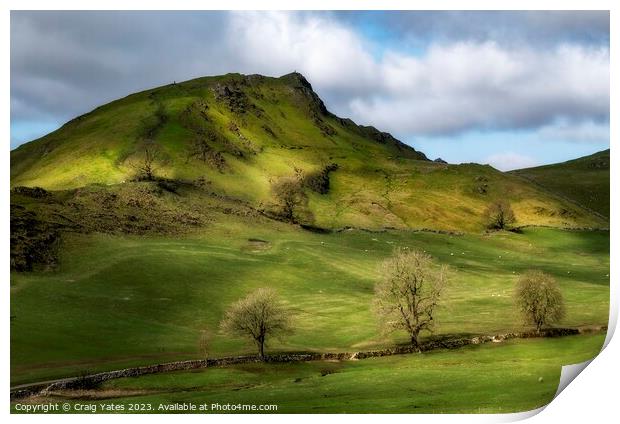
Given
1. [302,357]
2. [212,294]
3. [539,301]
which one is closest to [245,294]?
[212,294]

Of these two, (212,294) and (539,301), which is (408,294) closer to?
(539,301)

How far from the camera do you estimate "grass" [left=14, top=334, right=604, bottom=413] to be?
206 ft

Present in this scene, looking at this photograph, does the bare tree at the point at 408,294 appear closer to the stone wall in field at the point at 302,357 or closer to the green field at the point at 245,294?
the stone wall in field at the point at 302,357

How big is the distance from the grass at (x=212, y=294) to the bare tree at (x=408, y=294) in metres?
4.41

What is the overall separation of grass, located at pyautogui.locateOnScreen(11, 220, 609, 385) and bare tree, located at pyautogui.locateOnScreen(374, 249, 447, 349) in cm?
441

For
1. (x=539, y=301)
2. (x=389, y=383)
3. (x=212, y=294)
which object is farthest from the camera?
(x=212, y=294)

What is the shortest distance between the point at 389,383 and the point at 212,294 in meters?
55.1

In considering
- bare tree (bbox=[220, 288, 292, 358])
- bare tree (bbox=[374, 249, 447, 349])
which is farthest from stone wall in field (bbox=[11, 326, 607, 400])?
bare tree (bbox=[220, 288, 292, 358])

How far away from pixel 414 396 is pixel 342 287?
222 ft

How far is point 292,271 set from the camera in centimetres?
13938

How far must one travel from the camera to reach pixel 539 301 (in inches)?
3743

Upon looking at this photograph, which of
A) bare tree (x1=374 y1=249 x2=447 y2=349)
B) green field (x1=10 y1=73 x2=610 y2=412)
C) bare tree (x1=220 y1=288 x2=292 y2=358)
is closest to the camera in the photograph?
green field (x1=10 y1=73 x2=610 y2=412)

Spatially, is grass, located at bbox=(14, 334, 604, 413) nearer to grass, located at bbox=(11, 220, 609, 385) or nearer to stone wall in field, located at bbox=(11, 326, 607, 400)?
stone wall in field, located at bbox=(11, 326, 607, 400)
